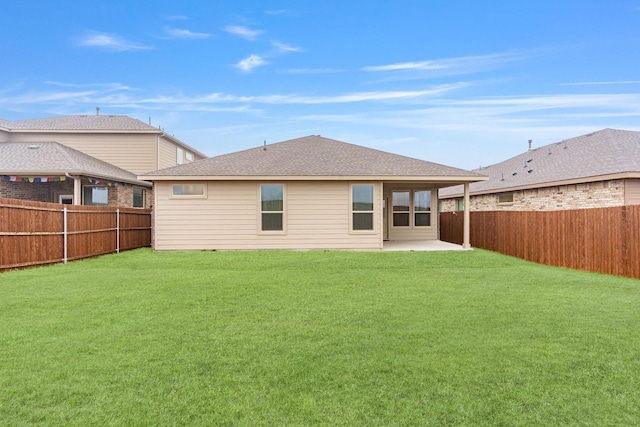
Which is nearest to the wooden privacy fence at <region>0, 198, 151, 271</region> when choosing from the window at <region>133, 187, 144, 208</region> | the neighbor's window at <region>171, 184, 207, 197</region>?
the neighbor's window at <region>171, 184, 207, 197</region>

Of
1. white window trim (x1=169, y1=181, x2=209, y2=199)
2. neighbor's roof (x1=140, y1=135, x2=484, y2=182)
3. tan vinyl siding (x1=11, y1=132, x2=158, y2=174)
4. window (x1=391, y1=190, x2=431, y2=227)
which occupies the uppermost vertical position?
tan vinyl siding (x1=11, y1=132, x2=158, y2=174)

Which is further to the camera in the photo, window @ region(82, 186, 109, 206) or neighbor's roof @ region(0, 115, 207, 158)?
neighbor's roof @ region(0, 115, 207, 158)

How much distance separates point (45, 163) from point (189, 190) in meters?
8.09

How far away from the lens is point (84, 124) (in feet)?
79.8

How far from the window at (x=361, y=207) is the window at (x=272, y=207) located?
2.58 metres

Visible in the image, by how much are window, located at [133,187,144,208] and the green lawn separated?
542 inches

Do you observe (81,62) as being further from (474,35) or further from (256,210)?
(474,35)

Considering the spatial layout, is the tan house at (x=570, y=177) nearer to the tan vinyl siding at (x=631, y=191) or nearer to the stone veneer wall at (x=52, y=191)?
the tan vinyl siding at (x=631, y=191)

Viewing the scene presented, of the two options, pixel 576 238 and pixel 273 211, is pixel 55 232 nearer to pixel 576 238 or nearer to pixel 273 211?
pixel 273 211

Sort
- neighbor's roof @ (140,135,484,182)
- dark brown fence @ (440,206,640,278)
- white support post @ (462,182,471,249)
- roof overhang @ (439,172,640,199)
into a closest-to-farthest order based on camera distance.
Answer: dark brown fence @ (440,206,640,278), roof overhang @ (439,172,640,199), neighbor's roof @ (140,135,484,182), white support post @ (462,182,471,249)

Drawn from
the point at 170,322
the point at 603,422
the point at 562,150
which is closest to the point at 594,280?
the point at 603,422

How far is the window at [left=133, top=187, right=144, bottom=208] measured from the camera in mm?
21844

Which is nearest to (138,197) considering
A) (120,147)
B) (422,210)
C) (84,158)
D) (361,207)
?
(84,158)

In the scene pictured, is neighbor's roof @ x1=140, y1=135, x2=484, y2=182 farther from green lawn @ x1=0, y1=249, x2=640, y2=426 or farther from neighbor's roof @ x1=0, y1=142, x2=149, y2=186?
green lawn @ x1=0, y1=249, x2=640, y2=426
